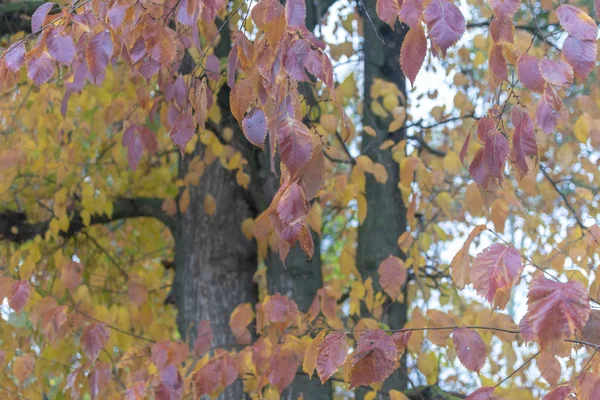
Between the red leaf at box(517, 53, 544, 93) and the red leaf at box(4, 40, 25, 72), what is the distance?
1145 millimetres

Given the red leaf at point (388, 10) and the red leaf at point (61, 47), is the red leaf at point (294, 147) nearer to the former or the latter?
the red leaf at point (388, 10)

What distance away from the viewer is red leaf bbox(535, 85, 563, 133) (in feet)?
5.26

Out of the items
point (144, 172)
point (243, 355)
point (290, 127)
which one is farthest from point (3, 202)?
point (290, 127)

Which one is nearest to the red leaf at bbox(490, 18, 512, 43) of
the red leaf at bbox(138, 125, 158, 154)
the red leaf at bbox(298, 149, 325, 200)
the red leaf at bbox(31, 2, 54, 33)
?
the red leaf at bbox(298, 149, 325, 200)

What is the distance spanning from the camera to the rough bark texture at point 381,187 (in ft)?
11.4

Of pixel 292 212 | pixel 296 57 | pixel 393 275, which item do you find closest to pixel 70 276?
pixel 393 275

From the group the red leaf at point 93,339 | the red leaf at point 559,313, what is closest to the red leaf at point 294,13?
the red leaf at point 559,313

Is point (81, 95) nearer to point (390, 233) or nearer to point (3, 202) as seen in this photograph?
point (3, 202)

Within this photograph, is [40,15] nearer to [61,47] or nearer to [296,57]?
[61,47]

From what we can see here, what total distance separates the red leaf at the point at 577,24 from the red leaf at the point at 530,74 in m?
0.16

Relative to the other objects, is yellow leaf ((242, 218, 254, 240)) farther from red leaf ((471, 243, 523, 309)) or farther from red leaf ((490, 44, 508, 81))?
red leaf ((471, 243, 523, 309))

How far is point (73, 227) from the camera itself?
4312mm

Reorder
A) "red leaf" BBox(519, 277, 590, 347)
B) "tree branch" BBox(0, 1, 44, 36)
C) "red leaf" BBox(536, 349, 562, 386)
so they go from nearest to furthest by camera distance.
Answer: "red leaf" BBox(519, 277, 590, 347) < "red leaf" BBox(536, 349, 562, 386) < "tree branch" BBox(0, 1, 44, 36)

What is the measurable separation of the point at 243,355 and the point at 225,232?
1006mm
